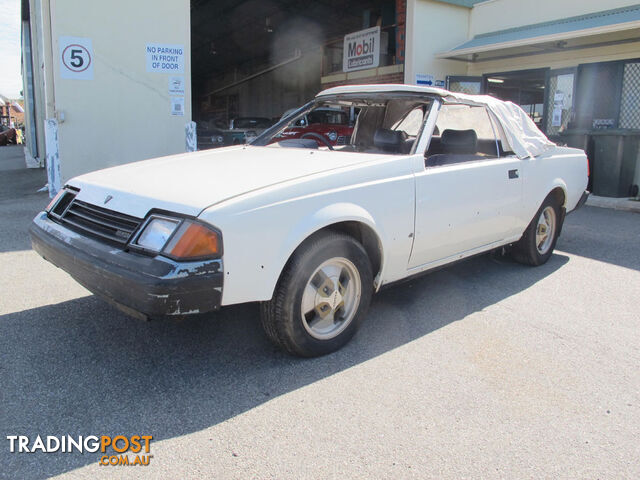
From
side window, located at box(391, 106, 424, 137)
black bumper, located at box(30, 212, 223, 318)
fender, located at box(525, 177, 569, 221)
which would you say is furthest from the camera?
side window, located at box(391, 106, 424, 137)

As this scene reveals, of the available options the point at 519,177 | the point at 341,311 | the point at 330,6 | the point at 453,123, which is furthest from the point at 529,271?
the point at 330,6

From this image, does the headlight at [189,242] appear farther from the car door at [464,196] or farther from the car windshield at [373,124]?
the car windshield at [373,124]

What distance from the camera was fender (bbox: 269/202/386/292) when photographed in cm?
271

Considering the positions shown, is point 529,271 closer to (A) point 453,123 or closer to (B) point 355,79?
(A) point 453,123

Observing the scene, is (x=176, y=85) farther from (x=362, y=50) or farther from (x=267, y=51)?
(x=267, y=51)

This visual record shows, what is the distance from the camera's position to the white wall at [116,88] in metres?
8.52

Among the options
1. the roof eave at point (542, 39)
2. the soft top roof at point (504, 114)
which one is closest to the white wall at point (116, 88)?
the soft top roof at point (504, 114)

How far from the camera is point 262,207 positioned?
2.63 m

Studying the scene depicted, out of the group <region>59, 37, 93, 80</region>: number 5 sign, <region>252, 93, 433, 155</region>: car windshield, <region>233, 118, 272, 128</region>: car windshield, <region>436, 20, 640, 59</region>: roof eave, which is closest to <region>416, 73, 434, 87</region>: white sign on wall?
<region>436, 20, 640, 59</region>: roof eave

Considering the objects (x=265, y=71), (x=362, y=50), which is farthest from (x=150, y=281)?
(x=265, y=71)

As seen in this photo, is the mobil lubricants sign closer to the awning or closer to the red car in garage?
the red car in garage

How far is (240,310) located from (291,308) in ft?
3.46

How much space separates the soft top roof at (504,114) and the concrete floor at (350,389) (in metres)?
1.28

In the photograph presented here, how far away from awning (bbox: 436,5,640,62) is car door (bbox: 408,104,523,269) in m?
5.84
